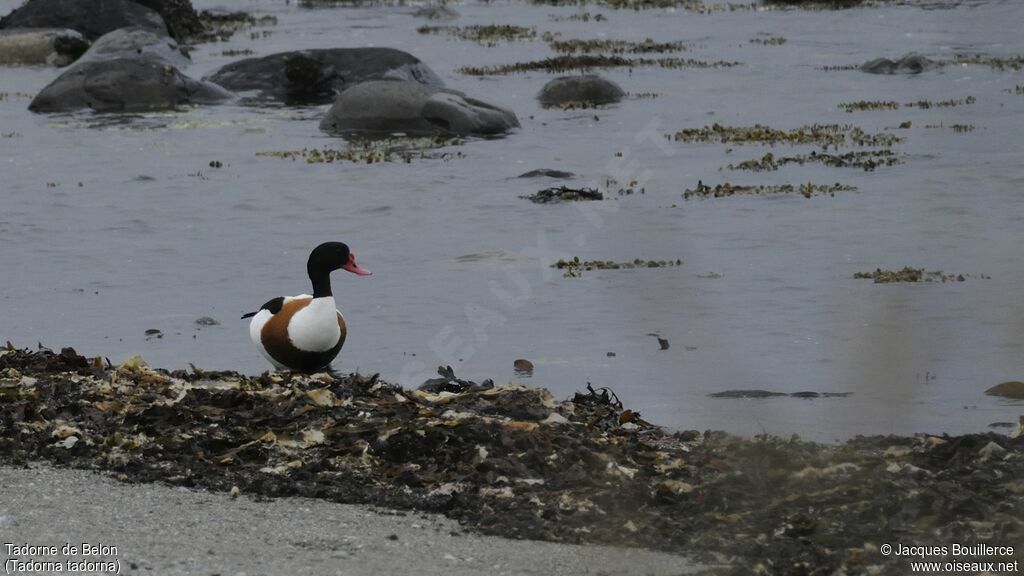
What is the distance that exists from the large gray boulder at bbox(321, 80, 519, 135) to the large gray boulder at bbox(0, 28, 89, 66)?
14404mm

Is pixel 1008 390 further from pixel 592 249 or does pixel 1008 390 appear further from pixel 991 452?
pixel 592 249

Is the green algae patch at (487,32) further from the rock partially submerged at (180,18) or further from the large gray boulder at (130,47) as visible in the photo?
the large gray boulder at (130,47)

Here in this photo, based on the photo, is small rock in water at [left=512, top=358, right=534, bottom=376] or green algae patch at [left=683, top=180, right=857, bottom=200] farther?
green algae patch at [left=683, top=180, right=857, bottom=200]

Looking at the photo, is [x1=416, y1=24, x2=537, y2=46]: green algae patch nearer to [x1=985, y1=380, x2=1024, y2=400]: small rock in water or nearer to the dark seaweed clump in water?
the dark seaweed clump in water

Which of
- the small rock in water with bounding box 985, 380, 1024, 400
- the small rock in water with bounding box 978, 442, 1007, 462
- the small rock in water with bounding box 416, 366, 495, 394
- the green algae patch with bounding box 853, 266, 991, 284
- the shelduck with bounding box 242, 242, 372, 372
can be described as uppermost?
the small rock in water with bounding box 978, 442, 1007, 462

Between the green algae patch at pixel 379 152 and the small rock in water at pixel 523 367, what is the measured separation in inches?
462

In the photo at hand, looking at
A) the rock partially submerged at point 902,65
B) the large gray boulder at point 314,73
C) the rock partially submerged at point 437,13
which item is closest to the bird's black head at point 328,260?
the large gray boulder at point 314,73

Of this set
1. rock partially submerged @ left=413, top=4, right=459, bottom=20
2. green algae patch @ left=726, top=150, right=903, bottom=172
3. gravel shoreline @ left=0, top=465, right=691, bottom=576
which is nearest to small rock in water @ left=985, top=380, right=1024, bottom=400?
gravel shoreline @ left=0, top=465, right=691, bottom=576

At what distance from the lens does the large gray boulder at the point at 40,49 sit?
38688 mm

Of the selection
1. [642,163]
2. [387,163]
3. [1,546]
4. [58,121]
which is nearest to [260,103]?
[58,121]

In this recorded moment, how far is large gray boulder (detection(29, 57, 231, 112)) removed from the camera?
98.2 feet

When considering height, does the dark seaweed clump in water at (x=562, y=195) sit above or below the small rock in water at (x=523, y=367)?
below

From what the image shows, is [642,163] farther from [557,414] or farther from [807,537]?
[807,537]

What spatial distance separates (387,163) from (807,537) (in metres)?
17.5
